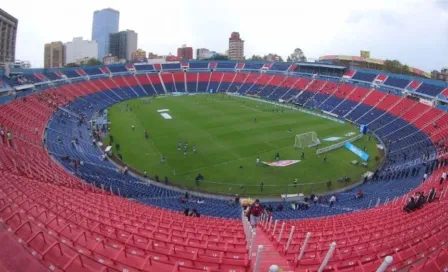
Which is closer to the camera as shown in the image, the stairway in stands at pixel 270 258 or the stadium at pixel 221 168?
the stairway in stands at pixel 270 258

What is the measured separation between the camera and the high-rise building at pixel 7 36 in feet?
274

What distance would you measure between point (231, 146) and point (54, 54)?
156 metres

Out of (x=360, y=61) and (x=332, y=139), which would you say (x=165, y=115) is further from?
(x=360, y=61)

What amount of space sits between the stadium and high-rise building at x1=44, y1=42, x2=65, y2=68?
317ft

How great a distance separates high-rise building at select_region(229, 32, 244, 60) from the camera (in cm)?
17775

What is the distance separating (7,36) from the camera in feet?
289

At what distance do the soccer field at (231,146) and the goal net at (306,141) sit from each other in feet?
2.59

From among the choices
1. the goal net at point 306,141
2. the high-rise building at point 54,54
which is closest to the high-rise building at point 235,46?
the high-rise building at point 54,54

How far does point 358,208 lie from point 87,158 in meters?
24.1

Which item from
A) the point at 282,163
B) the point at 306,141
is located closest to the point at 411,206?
the point at 282,163

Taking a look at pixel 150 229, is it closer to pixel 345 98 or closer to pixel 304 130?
pixel 304 130

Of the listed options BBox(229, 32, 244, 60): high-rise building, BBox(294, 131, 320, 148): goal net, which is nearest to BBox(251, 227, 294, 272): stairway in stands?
BBox(294, 131, 320, 148): goal net

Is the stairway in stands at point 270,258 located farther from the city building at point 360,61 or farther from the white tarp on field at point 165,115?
the city building at point 360,61

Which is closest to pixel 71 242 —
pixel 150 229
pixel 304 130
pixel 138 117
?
pixel 150 229
